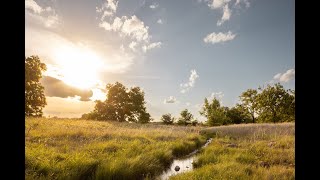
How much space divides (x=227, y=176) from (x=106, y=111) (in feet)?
160

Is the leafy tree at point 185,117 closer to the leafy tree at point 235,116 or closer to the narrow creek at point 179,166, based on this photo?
the leafy tree at point 235,116

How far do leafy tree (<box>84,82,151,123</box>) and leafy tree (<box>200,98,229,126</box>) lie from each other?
12.4m

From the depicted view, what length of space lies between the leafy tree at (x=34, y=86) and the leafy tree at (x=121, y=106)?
15513 mm

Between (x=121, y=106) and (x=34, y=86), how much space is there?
19.8 m

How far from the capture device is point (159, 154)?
11.0m

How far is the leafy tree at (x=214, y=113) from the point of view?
2328 inches

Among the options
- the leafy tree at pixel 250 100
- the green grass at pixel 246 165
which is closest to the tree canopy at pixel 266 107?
the leafy tree at pixel 250 100

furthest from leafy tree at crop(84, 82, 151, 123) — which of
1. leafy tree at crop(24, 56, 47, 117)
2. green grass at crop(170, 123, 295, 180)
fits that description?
green grass at crop(170, 123, 295, 180)

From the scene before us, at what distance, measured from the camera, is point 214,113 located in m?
59.9

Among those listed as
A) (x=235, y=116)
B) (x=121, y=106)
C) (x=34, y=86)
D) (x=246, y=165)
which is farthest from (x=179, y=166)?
(x=235, y=116)

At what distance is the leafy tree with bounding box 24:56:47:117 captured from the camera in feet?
125
